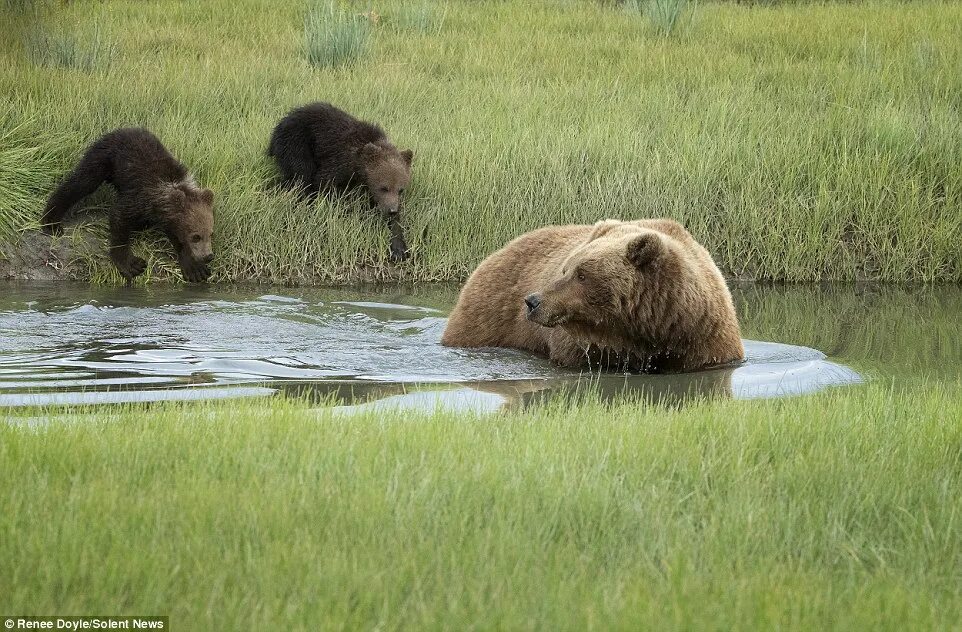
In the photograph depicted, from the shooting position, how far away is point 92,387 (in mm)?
5938

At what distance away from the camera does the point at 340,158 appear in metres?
11.0

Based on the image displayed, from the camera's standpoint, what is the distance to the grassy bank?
10766 mm

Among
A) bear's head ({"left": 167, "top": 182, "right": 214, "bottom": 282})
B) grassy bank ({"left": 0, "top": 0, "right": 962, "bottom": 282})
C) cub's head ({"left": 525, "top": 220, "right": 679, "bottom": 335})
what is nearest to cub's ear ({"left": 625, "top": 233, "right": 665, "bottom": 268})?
cub's head ({"left": 525, "top": 220, "right": 679, "bottom": 335})

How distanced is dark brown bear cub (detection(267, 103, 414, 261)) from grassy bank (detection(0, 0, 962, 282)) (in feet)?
0.86

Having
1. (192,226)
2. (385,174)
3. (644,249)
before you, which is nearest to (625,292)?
(644,249)

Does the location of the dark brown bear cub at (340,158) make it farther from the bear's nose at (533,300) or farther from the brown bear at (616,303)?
the bear's nose at (533,300)

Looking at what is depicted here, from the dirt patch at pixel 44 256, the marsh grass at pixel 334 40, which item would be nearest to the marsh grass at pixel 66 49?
the marsh grass at pixel 334 40

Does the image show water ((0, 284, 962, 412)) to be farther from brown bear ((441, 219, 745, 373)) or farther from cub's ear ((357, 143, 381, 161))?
cub's ear ((357, 143, 381, 161))

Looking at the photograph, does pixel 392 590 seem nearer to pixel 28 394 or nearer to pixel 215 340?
pixel 28 394

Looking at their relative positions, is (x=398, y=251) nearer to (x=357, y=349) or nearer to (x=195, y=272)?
(x=195, y=272)

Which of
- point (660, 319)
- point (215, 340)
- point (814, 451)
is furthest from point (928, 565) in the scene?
point (215, 340)

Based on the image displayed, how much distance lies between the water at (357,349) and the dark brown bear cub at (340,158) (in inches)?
39.3

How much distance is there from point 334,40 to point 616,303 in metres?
9.14

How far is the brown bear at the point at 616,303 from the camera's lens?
20.7 ft
